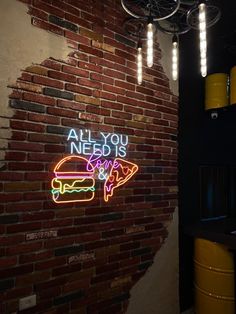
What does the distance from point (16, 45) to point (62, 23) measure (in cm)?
48

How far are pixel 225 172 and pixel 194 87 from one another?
1254 millimetres

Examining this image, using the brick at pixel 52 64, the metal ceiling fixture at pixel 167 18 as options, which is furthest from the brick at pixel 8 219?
the metal ceiling fixture at pixel 167 18

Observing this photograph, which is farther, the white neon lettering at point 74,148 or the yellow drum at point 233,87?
the yellow drum at point 233,87

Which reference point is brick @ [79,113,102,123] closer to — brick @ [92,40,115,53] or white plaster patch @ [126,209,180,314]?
brick @ [92,40,115,53]

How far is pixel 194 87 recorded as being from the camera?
3496 mm

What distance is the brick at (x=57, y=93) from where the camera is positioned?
7.32 ft

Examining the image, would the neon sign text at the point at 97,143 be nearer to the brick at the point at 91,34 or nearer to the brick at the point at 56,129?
the brick at the point at 56,129

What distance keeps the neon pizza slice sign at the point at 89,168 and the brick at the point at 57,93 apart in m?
0.28

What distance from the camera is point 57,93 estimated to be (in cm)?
229

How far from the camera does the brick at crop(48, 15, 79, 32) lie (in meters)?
2.29

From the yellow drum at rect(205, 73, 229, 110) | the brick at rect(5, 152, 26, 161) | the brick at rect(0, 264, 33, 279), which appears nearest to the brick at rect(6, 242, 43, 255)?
the brick at rect(0, 264, 33, 279)

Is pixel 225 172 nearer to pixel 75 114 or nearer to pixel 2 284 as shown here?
pixel 75 114

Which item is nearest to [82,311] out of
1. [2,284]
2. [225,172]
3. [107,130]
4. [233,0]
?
[2,284]

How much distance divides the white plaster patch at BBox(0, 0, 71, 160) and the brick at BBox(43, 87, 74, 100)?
22 cm
